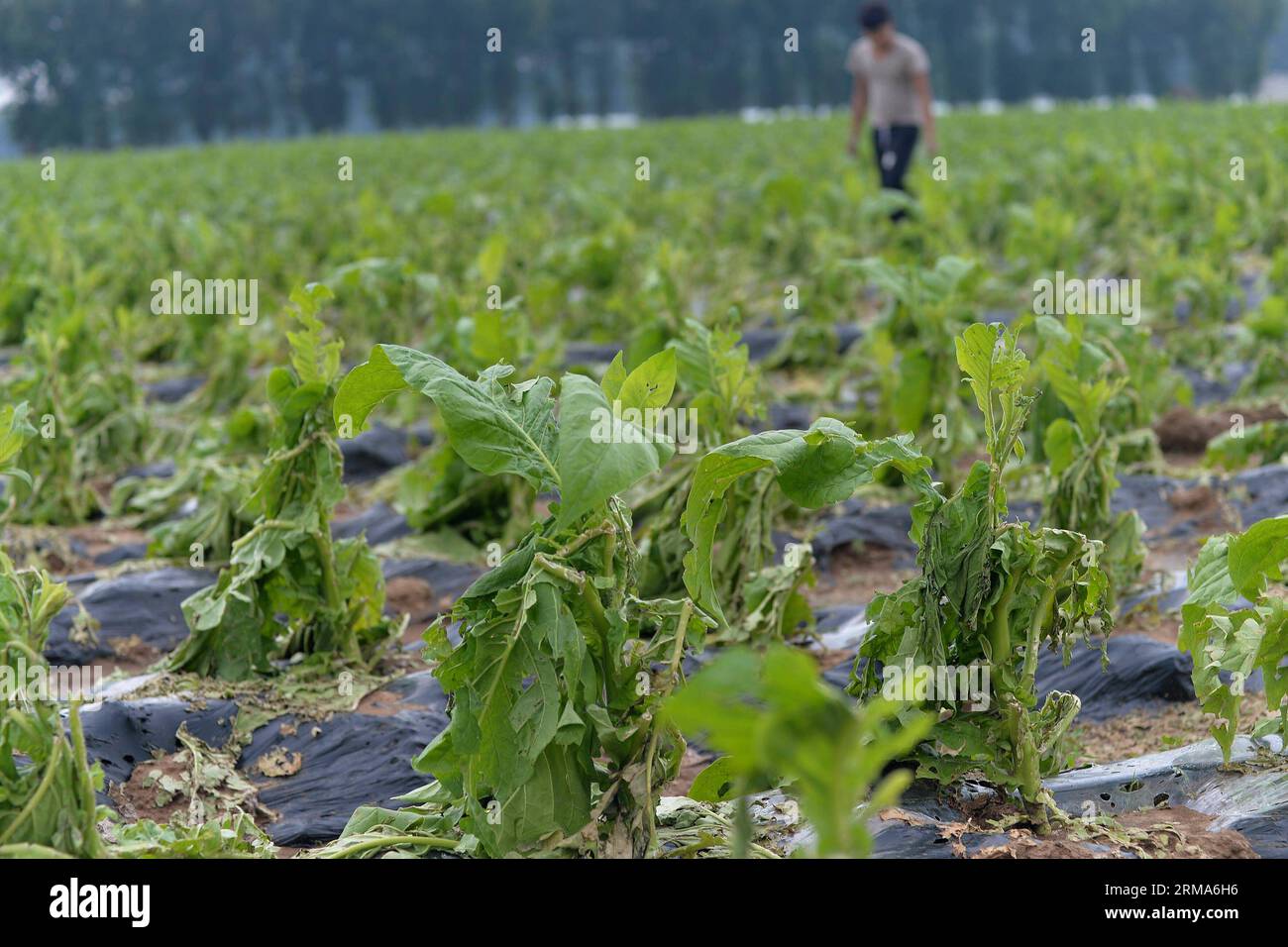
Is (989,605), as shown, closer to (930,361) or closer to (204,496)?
(930,361)

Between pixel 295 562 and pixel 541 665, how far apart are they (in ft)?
4.22

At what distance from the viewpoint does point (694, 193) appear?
12164mm

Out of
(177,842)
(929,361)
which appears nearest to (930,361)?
(929,361)

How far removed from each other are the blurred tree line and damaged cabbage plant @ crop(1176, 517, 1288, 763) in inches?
2253

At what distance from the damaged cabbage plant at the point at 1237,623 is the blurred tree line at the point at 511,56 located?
5722cm

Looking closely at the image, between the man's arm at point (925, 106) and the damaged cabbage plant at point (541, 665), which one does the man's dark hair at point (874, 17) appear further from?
the damaged cabbage plant at point (541, 665)

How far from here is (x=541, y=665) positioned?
2211 millimetres

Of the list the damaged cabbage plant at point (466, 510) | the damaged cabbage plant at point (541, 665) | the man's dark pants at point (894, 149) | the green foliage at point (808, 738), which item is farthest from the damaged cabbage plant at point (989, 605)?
the man's dark pants at point (894, 149)

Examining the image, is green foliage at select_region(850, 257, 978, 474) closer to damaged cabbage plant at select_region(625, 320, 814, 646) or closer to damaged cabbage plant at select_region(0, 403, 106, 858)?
damaged cabbage plant at select_region(625, 320, 814, 646)

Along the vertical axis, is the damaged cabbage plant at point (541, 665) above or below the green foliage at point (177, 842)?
above

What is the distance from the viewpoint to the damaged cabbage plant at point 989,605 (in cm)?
243

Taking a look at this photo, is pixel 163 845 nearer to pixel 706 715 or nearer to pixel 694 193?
pixel 706 715
